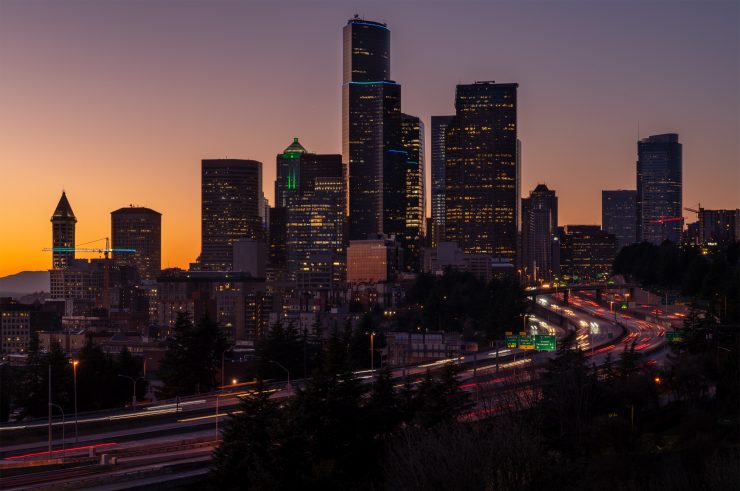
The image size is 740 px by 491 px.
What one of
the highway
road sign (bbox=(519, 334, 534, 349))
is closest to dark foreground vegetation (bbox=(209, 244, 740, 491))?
the highway

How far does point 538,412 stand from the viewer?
137 feet

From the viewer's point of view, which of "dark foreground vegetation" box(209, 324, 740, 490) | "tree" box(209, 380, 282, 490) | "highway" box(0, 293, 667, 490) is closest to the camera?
"dark foreground vegetation" box(209, 324, 740, 490)

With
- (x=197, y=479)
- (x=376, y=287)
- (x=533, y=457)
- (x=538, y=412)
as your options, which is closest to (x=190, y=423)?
(x=197, y=479)

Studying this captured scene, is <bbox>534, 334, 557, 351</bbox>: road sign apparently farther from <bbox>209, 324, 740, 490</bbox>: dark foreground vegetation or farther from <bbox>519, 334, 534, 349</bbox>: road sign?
<bbox>209, 324, 740, 490</bbox>: dark foreground vegetation

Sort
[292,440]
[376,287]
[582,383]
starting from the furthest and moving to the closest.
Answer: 1. [376,287]
2. [582,383]
3. [292,440]

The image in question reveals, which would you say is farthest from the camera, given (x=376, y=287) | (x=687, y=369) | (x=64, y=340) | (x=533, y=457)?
(x=376, y=287)

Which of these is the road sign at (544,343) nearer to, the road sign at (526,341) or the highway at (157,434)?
the road sign at (526,341)

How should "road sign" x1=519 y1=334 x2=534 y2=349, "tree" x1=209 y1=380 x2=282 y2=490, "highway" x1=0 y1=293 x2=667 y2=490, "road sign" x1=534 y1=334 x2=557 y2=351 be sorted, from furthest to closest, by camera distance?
1. "road sign" x1=534 y1=334 x2=557 y2=351
2. "road sign" x1=519 y1=334 x2=534 y2=349
3. "highway" x1=0 y1=293 x2=667 y2=490
4. "tree" x1=209 y1=380 x2=282 y2=490

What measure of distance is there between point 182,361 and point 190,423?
784 inches

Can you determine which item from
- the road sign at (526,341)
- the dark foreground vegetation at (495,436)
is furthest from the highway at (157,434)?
the road sign at (526,341)

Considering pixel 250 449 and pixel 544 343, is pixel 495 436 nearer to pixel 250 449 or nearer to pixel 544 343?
pixel 250 449

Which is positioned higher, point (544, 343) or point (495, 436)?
point (495, 436)

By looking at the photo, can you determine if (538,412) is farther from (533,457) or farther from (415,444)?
(533,457)

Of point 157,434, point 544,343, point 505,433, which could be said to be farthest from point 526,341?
point 505,433
